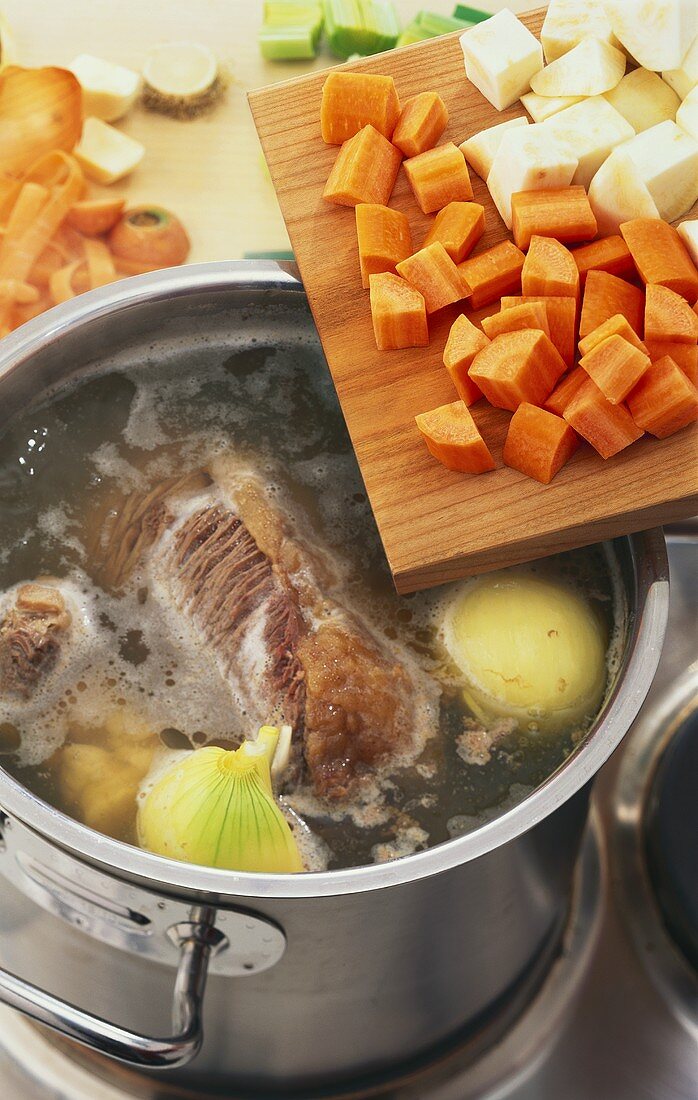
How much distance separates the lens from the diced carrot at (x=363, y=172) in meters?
1.04

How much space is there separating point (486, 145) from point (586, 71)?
4.6 inches

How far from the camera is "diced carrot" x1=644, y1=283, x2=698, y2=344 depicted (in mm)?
904

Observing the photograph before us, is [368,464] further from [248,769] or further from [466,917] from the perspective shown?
[466,917]

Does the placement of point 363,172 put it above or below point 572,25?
below

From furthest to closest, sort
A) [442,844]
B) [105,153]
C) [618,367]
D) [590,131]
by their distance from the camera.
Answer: [105,153]
[590,131]
[618,367]
[442,844]

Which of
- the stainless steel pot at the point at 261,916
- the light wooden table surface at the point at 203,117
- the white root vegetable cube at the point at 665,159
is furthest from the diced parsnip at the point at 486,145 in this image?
the light wooden table surface at the point at 203,117

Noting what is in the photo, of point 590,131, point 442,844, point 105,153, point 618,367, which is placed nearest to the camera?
point 442,844

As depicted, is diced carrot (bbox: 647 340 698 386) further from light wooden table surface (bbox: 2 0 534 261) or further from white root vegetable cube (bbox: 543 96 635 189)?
light wooden table surface (bbox: 2 0 534 261)

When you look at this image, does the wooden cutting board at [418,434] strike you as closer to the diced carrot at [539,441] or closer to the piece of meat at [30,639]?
the diced carrot at [539,441]

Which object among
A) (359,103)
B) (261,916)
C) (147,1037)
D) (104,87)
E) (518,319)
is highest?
(359,103)

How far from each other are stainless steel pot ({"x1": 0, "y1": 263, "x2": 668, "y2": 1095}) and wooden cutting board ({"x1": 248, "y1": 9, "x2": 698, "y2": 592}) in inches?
2.7

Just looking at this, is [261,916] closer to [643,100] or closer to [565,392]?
[565,392]

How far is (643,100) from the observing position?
1035mm

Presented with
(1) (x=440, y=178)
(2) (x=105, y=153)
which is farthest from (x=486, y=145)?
(2) (x=105, y=153)
